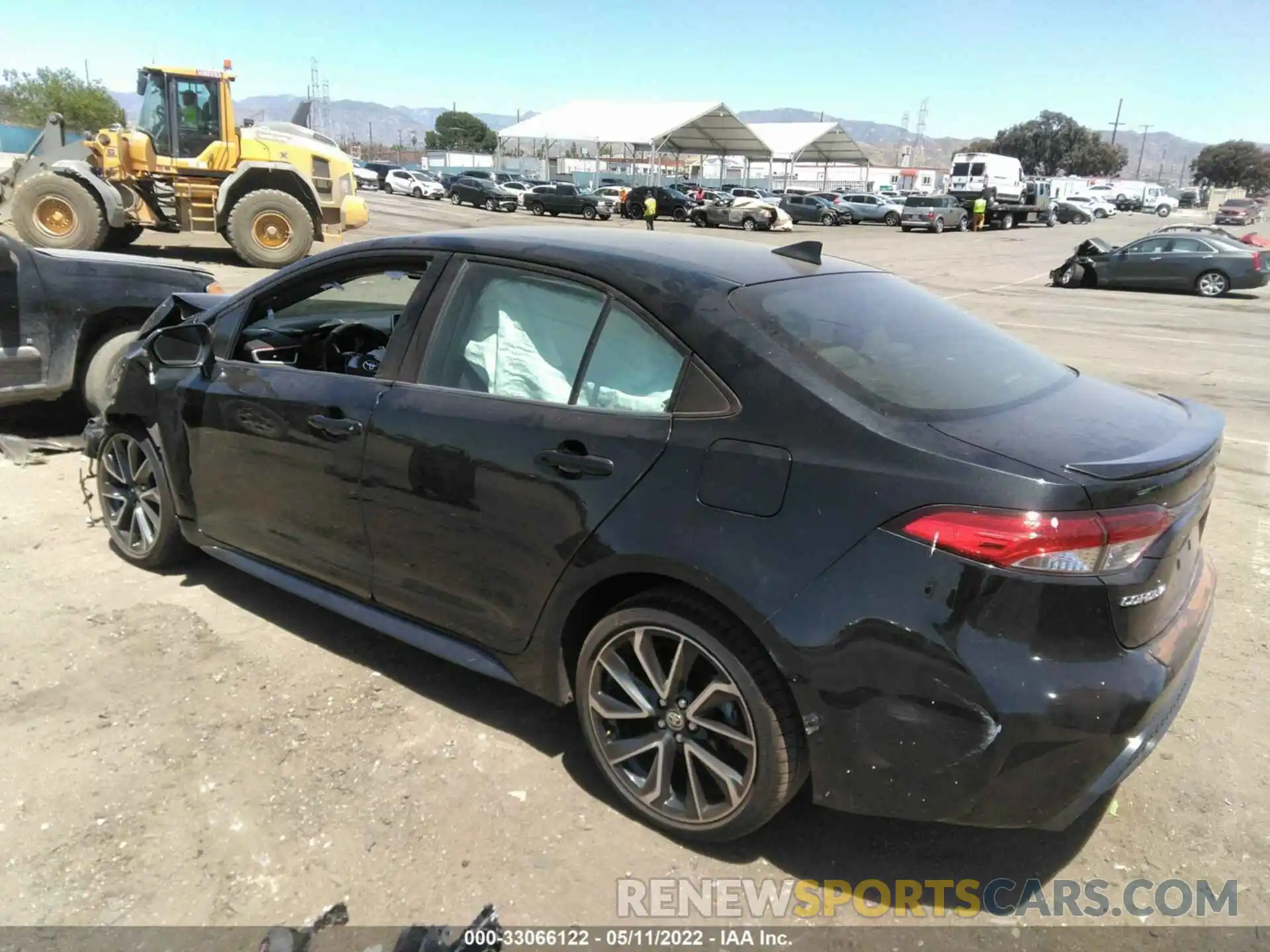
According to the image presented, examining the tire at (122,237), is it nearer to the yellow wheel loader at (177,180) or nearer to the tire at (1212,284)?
the yellow wheel loader at (177,180)

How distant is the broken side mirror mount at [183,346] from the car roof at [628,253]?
822mm

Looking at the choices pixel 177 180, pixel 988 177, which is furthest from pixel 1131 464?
pixel 988 177

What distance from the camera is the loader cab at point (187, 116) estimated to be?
15.1 meters

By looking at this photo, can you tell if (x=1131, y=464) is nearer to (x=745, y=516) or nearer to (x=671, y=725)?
(x=745, y=516)

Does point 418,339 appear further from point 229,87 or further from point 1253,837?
point 229,87

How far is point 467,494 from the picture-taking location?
2.83 meters

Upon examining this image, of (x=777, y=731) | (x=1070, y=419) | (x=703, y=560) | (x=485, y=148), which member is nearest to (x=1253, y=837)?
(x=1070, y=419)

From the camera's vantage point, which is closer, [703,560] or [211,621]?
[703,560]

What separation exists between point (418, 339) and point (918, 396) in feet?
5.59

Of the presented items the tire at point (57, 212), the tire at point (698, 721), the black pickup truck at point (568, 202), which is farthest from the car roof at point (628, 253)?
the black pickup truck at point (568, 202)

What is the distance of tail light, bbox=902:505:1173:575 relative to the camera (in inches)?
80.7

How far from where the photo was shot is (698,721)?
2.50 m

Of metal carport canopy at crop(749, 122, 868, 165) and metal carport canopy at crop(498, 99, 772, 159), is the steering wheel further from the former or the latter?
metal carport canopy at crop(749, 122, 868, 165)

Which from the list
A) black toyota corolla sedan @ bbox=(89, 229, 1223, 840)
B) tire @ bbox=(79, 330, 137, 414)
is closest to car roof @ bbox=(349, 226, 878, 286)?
black toyota corolla sedan @ bbox=(89, 229, 1223, 840)
